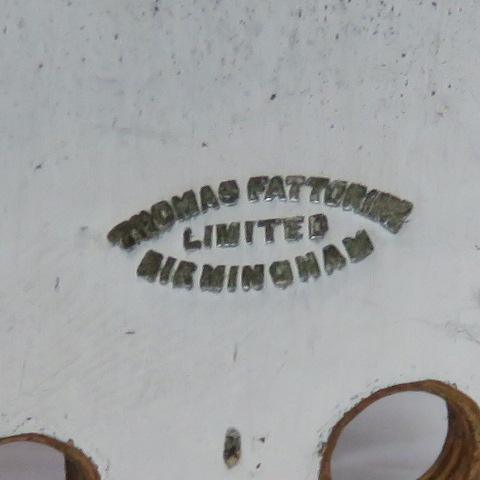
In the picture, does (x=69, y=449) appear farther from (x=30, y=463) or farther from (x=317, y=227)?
(x=30, y=463)

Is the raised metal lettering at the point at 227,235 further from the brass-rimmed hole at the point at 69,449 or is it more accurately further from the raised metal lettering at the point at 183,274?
the brass-rimmed hole at the point at 69,449

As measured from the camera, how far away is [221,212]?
105 centimetres

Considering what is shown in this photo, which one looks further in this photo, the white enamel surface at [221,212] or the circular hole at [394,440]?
the circular hole at [394,440]

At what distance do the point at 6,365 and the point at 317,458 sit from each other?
1.37ft

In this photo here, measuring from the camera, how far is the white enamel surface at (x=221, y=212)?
1.02 meters

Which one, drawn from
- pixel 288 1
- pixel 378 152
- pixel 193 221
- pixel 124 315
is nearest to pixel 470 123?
pixel 378 152

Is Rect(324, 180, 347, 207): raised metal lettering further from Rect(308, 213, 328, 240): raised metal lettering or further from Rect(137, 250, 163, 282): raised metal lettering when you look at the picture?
Rect(137, 250, 163, 282): raised metal lettering

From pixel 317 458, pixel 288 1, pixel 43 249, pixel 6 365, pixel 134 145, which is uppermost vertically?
pixel 288 1

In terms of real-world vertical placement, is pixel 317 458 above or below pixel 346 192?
below

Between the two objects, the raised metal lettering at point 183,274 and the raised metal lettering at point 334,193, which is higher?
the raised metal lettering at point 334,193

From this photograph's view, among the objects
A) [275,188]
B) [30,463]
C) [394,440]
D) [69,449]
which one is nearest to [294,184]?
[275,188]

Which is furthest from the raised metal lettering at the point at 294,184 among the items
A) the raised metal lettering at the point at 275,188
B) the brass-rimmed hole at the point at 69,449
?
the brass-rimmed hole at the point at 69,449

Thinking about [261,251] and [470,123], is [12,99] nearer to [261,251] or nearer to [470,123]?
[261,251]

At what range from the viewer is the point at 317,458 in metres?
1.09
